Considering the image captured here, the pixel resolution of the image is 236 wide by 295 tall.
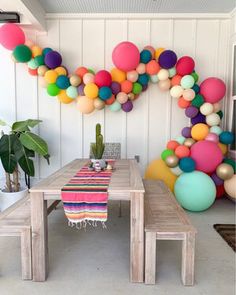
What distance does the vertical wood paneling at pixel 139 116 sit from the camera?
3988 mm

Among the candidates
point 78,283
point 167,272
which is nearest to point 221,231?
point 167,272

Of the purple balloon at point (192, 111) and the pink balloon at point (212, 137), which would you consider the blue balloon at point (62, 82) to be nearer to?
the purple balloon at point (192, 111)

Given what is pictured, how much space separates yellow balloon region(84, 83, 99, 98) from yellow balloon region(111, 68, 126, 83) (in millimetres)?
338

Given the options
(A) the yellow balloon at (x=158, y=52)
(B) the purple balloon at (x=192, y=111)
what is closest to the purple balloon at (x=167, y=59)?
(A) the yellow balloon at (x=158, y=52)

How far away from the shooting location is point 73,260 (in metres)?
2.21

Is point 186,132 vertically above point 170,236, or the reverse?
point 186,132

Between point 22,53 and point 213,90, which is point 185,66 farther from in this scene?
point 22,53

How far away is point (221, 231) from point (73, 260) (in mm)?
1643

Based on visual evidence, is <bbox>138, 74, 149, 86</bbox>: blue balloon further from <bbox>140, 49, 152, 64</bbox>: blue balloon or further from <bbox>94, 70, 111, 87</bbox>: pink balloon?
<bbox>94, 70, 111, 87</bbox>: pink balloon

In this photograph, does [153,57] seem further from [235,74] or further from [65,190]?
[65,190]

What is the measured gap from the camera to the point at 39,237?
1.86m

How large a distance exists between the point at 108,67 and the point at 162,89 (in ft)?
3.11

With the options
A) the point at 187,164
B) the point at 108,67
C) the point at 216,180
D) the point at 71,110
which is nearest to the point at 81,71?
the point at 108,67

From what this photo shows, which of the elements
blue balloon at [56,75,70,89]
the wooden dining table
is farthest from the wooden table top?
blue balloon at [56,75,70,89]
